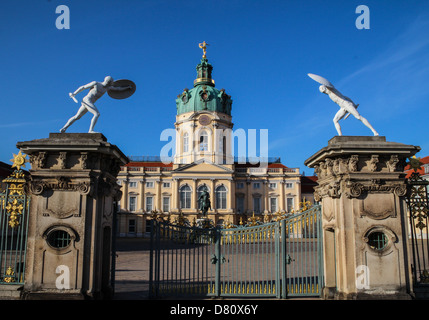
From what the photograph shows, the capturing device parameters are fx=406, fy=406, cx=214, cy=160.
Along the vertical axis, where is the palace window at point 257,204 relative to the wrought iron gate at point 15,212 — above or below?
above

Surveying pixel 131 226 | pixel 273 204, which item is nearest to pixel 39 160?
pixel 131 226

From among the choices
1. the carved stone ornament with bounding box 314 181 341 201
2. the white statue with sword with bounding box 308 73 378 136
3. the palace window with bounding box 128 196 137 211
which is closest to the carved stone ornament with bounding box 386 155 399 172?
the white statue with sword with bounding box 308 73 378 136

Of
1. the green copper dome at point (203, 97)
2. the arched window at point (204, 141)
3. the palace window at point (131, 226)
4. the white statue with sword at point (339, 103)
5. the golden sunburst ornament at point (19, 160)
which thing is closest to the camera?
the white statue with sword at point (339, 103)

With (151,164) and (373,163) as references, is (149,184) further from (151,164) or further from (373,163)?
(373,163)

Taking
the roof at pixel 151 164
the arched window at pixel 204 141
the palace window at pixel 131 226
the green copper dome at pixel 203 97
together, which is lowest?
the palace window at pixel 131 226

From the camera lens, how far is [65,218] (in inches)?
334

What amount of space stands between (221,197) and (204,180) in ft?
11.1

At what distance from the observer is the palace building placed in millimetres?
56469

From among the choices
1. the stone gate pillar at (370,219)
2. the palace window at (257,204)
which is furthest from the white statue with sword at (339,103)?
the palace window at (257,204)

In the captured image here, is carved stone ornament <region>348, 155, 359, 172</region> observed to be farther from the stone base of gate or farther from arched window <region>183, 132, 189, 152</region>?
arched window <region>183, 132, 189, 152</region>

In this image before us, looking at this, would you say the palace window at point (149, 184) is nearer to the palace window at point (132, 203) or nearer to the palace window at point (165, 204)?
the palace window at point (132, 203)

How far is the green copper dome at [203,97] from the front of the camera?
60.5 metres

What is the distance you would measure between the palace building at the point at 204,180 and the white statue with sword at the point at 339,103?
154 feet

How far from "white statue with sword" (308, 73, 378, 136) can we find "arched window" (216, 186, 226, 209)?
47.7 meters
